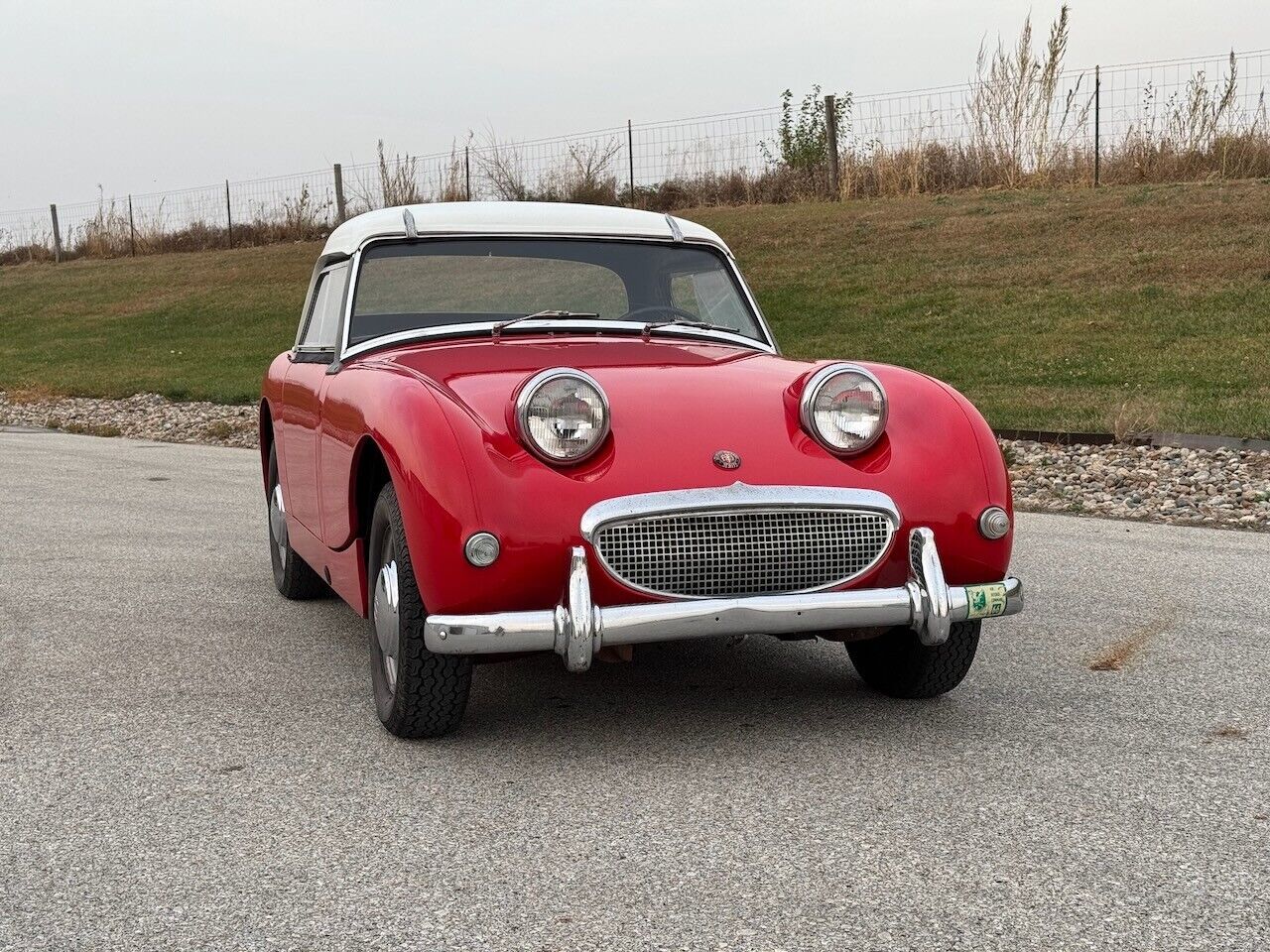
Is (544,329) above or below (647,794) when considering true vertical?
above

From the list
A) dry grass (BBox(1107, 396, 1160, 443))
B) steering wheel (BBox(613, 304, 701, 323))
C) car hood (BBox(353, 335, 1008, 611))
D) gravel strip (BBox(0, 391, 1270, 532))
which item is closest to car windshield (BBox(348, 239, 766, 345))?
steering wheel (BBox(613, 304, 701, 323))

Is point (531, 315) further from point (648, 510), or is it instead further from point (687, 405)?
point (648, 510)

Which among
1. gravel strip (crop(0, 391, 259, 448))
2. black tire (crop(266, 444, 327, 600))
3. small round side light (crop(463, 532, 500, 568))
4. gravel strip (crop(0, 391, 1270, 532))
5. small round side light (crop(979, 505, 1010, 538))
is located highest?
small round side light (crop(463, 532, 500, 568))

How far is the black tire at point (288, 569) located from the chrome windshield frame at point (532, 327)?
1.22 metres

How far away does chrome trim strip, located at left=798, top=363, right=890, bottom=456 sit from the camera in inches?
151

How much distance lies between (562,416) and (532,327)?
4.12 ft

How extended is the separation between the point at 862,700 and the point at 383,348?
6.28ft

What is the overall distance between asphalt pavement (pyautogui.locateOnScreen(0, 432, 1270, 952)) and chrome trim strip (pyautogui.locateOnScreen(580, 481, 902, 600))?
516 millimetres

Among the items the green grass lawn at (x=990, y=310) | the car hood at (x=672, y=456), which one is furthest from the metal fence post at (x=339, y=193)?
the car hood at (x=672, y=456)

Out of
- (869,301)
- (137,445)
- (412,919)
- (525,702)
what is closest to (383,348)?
(525,702)

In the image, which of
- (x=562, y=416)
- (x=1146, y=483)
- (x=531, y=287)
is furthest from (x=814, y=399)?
(x=1146, y=483)

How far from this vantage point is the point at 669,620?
350 cm

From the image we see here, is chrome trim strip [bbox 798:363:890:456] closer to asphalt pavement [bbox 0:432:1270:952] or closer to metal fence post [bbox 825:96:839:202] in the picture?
asphalt pavement [bbox 0:432:1270:952]

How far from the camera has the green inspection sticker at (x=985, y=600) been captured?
3.78 meters
